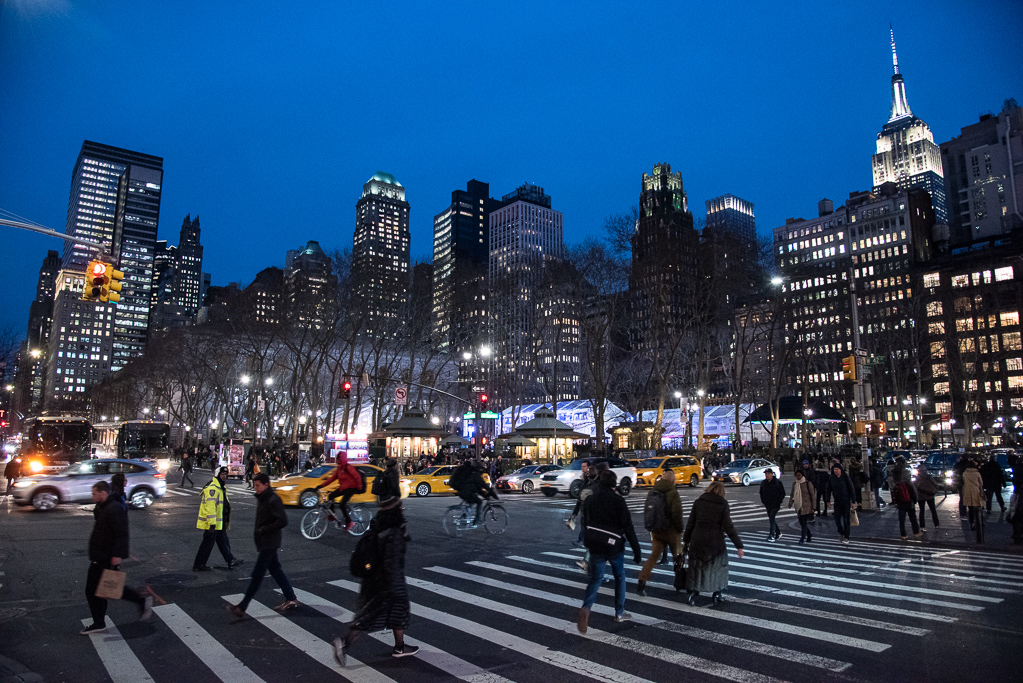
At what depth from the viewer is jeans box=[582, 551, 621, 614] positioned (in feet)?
23.0

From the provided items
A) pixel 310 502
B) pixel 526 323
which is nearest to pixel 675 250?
pixel 526 323

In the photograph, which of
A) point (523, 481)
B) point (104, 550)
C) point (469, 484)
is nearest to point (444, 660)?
point (104, 550)

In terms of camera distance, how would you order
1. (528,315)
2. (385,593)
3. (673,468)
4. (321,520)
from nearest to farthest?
(385,593) < (321,520) < (673,468) < (528,315)

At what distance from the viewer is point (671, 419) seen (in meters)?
64.1

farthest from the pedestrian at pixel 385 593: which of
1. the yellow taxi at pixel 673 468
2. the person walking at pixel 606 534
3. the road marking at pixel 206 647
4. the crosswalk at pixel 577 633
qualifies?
the yellow taxi at pixel 673 468

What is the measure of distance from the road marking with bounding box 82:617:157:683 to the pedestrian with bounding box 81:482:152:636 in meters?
0.20

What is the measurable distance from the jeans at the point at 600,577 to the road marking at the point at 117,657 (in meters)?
4.32

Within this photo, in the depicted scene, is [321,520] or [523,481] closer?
[321,520]

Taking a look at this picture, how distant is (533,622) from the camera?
7.49 metres

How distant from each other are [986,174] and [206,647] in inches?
8036

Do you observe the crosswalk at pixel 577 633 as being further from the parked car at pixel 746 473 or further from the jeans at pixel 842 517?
the parked car at pixel 746 473

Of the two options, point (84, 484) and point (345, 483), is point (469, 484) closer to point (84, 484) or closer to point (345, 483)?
point (345, 483)

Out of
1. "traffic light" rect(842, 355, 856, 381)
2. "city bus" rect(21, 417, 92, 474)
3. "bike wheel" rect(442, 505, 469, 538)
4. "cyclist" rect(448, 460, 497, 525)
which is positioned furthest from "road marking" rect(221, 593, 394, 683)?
"city bus" rect(21, 417, 92, 474)

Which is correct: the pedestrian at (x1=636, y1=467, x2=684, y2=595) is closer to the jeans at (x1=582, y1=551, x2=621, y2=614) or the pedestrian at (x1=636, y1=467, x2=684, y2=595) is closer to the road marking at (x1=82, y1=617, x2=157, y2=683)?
the jeans at (x1=582, y1=551, x2=621, y2=614)
